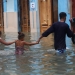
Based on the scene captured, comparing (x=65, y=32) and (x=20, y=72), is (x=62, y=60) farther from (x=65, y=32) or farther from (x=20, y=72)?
(x=20, y=72)

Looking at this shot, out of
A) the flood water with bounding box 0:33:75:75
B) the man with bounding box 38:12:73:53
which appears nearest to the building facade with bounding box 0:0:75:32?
the flood water with bounding box 0:33:75:75

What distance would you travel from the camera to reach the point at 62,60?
10.2 meters

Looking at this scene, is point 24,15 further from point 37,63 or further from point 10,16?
point 37,63

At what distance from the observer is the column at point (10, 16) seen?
1089 inches

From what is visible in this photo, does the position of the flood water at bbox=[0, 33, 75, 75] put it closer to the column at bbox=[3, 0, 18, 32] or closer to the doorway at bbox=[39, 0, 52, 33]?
the doorway at bbox=[39, 0, 52, 33]

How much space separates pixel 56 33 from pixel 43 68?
7.51 ft

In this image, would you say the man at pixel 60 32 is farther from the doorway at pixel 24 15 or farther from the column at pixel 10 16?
the doorway at pixel 24 15

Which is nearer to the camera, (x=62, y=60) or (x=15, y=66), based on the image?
(x=15, y=66)

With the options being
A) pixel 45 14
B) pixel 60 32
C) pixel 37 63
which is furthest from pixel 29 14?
pixel 37 63

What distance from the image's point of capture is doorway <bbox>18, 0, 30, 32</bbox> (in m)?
28.1

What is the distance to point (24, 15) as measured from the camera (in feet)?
93.2

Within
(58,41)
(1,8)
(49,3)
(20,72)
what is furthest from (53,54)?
(1,8)

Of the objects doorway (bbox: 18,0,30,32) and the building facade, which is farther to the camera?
doorway (bbox: 18,0,30,32)

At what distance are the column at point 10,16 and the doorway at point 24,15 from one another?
0.55 metres
